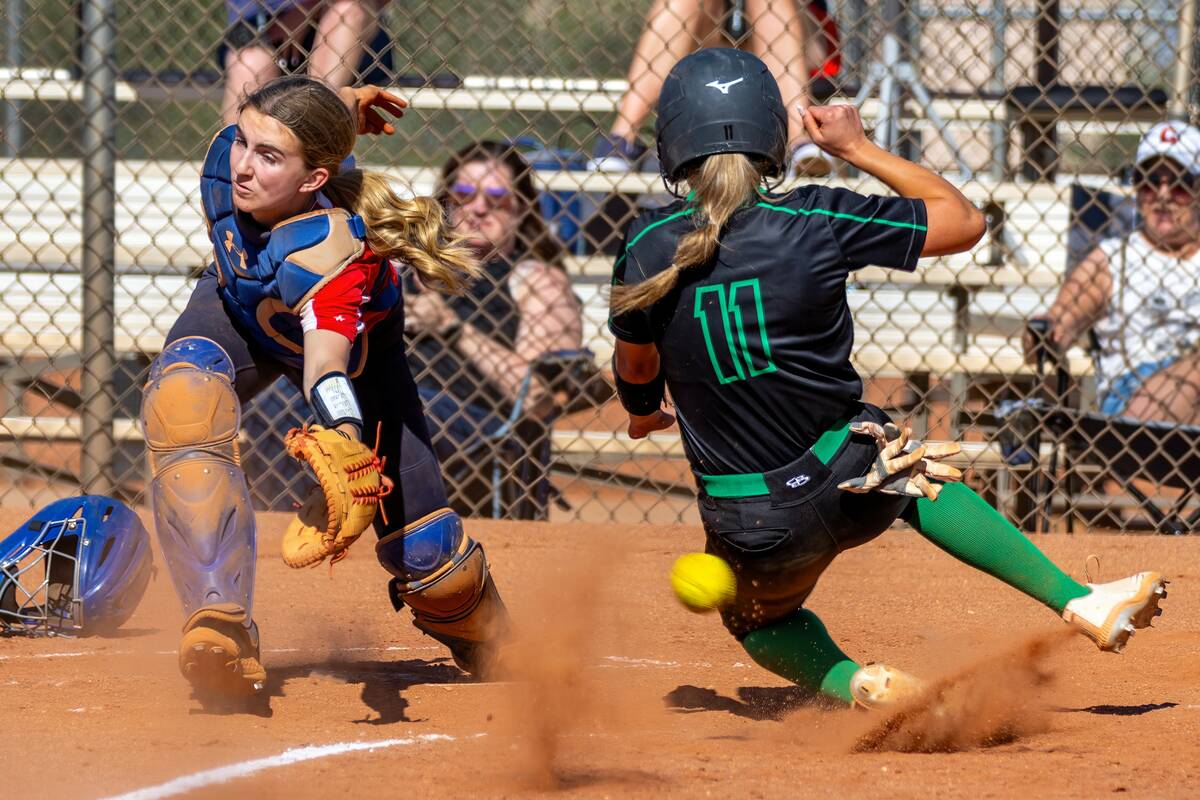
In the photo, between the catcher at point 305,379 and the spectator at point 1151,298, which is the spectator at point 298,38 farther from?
the spectator at point 1151,298

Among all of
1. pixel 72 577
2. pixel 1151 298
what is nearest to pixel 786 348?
pixel 72 577

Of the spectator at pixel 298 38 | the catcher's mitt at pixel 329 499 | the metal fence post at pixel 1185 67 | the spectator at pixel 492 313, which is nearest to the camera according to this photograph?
the catcher's mitt at pixel 329 499

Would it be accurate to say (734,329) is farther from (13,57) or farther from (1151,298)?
(13,57)

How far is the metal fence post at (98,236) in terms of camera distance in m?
5.43

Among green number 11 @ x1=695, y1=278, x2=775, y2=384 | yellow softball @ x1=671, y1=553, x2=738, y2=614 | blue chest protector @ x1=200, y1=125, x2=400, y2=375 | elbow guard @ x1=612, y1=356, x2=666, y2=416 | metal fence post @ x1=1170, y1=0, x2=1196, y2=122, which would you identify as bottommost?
yellow softball @ x1=671, y1=553, x2=738, y2=614

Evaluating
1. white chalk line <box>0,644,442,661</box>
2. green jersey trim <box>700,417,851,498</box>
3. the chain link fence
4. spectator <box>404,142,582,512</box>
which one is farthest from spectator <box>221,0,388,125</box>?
green jersey trim <box>700,417,851,498</box>

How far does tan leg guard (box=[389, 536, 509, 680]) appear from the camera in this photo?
3.41m

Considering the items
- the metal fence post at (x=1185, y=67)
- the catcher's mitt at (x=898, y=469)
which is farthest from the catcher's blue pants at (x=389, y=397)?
the metal fence post at (x=1185, y=67)

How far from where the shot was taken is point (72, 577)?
13.3 feet

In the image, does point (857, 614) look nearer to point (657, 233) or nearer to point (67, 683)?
point (657, 233)

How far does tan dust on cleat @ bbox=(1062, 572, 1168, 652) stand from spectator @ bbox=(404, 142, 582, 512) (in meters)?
3.43

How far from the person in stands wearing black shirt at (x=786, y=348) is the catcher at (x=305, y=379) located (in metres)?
0.61

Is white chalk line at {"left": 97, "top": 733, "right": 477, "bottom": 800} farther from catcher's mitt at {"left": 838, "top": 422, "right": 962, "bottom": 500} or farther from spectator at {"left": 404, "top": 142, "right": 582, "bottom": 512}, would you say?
spectator at {"left": 404, "top": 142, "right": 582, "bottom": 512}

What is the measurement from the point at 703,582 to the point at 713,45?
158 inches
